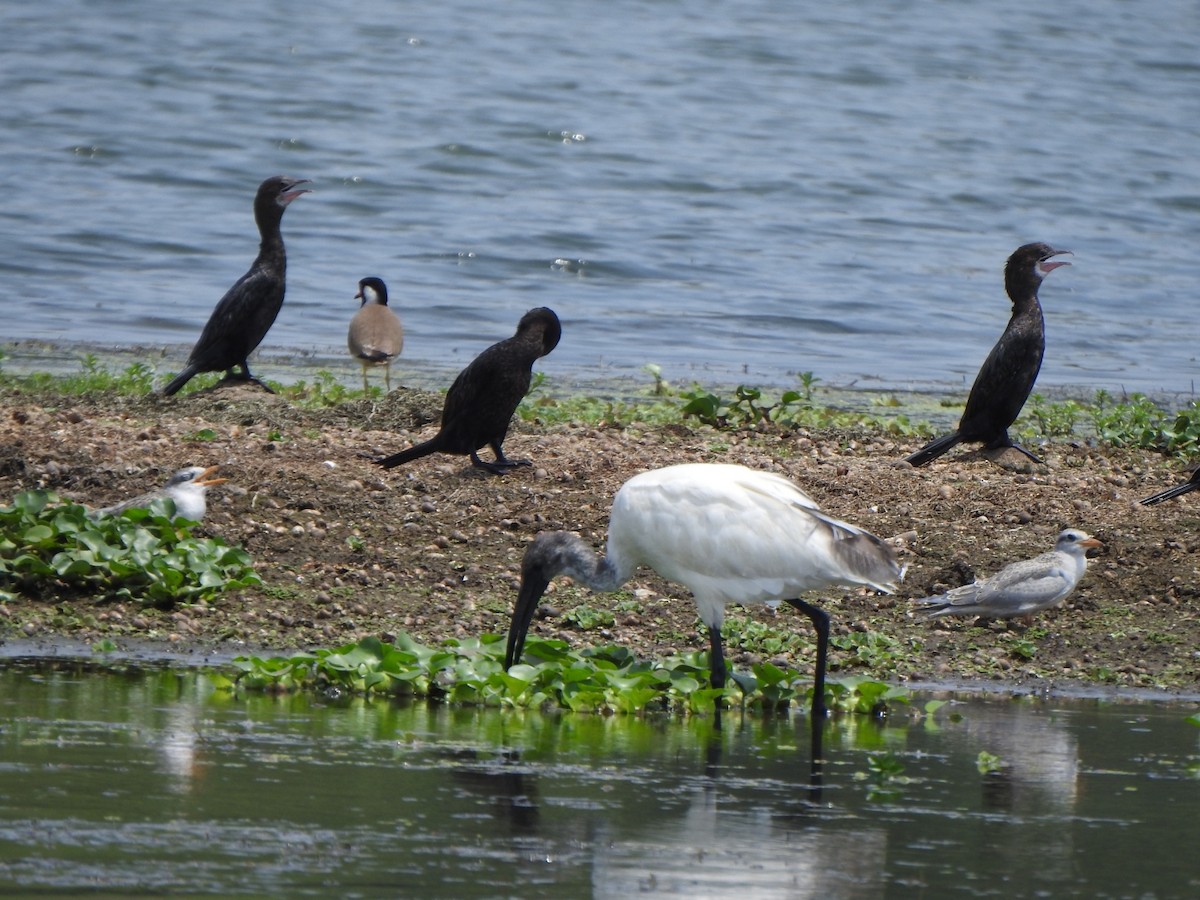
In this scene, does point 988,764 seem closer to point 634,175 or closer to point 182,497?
point 182,497

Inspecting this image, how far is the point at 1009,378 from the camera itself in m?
11.4

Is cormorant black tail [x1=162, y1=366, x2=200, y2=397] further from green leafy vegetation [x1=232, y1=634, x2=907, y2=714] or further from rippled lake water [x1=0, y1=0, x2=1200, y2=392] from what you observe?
green leafy vegetation [x1=232, y1=634, x2=907, y2=714]

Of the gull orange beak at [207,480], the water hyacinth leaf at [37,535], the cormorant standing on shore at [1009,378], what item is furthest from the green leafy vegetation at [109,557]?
the cormorant standing on shore at [1009,378]

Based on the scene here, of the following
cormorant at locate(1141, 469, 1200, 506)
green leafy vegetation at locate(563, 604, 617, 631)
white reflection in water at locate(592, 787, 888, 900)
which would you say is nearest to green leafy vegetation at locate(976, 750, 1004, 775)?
white reflection in water at locate(592, 787, 888, 900)

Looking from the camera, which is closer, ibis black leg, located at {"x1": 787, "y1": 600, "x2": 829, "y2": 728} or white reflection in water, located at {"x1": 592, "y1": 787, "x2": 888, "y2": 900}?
white reflection in water, located at {"x1": 592, "y1": 787, "x2": 888, "y2": 900}

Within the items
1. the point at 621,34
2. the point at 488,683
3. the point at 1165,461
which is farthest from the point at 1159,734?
the point at 621,34

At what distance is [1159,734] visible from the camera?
22.7 feet

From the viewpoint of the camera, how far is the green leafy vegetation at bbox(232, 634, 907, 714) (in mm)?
6992

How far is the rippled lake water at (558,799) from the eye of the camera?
15.9ft

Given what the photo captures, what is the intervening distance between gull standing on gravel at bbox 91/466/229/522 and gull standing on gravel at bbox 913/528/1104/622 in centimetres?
335

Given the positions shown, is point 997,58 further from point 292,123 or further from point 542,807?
point 542,807

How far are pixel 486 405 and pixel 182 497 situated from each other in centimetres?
215

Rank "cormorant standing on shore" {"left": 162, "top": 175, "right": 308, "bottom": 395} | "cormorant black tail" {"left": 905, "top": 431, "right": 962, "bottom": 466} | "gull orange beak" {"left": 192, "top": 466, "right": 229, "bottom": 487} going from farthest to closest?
"cormorant standing on shore" {"left": 162, "top": 175, "right": 308, "bottom": 395}
"cormorant black tail" {"left": 905, "top": 431, "right": 962, "bottom": 466}
"gull orange beak" {"left": 192, "top": 466, "right": 229, "bottom": 487}

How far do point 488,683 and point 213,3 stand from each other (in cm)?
3530
